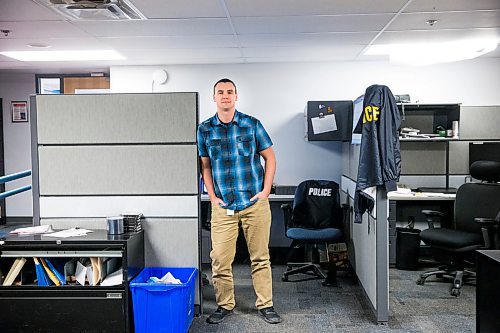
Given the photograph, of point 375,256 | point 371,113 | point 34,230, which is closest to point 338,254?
point 375,256

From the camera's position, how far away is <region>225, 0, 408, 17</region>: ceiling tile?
9.61ft

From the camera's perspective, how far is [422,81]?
192 inches

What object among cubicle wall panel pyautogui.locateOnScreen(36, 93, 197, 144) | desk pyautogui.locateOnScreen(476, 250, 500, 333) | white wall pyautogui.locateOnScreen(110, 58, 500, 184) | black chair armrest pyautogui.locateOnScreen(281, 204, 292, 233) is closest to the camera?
desk pyautogui.locateOnScreen(476, 250, 500, 333)

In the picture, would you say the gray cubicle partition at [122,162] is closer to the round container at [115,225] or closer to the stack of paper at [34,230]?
the stack of paper at [34,230]

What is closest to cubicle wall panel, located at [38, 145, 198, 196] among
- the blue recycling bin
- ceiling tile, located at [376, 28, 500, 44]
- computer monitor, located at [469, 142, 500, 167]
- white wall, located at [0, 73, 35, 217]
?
the blue recycling bin

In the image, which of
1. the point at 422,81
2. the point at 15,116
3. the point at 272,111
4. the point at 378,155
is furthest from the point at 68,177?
the point at 15,116

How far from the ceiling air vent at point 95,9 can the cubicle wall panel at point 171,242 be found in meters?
1.24

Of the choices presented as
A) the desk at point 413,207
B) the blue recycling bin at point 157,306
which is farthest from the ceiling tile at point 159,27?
the desk at point 413,207

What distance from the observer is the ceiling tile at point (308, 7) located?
2.93m

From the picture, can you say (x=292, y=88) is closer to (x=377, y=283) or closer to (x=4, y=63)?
(x=377, y=283)

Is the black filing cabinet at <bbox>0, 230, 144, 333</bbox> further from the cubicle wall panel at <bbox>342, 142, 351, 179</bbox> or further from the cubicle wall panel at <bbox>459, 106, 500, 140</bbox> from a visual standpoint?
the cubicle wall panel at <bbox>459, 106, 500, 140</bbox>

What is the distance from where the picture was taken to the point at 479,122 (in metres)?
4.66

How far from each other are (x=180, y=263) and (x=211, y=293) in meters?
0.72

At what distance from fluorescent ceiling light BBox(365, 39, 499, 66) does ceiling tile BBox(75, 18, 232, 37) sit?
1.48 metres
